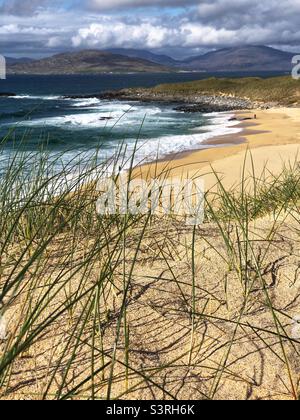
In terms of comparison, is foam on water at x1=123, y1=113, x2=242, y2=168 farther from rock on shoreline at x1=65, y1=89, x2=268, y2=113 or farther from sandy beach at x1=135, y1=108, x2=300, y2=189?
rock on shoreline at x1=65, y1=89, x2=268, y2=113

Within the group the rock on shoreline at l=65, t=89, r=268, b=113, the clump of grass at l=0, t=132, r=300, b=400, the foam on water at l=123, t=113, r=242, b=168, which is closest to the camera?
the clump of grass at l=0, t=132, r=300, b=400

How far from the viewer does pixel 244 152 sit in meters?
14.0

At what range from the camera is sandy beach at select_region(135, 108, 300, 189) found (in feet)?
36.0

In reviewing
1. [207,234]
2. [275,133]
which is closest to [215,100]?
[275,133]

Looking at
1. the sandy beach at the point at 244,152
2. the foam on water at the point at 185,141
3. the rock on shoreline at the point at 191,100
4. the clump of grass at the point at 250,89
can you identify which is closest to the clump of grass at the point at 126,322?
the sandy beach at the point at 244,152

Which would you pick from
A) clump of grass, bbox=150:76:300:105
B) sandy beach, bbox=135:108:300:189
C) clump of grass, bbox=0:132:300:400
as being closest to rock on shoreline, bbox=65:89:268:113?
clump of grass, bbox=150:76:300:105

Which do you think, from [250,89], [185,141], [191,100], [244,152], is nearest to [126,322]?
[244,152]

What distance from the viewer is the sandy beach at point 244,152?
36.0 feet

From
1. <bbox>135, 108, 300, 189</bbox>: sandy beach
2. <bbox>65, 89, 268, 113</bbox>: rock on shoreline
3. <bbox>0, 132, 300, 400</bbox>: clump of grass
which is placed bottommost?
<bbox>0, 132, 300, 400</bbox>: clump of grass

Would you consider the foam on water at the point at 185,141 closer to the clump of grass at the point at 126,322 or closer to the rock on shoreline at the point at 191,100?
the rock on shoreline at the point at 191,100

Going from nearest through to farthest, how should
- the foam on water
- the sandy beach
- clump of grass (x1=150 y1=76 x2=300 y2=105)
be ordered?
1. the sandy beach
2. the foam on water
3. clump of grass (x1=150 y1=76 x2=300 y2=105)

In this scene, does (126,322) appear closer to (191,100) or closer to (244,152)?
(244,152)

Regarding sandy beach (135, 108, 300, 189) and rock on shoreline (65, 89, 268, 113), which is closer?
sandy beach (135, 108, 300, 189)
